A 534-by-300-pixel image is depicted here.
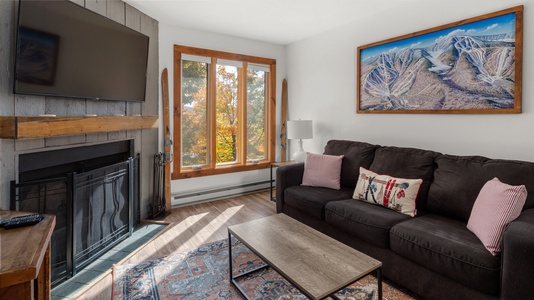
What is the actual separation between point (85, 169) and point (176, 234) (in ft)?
3.49

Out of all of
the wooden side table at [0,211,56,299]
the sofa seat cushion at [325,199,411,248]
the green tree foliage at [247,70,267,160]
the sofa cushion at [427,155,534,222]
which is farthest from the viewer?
the green tree foliage at [247,70,267,160]

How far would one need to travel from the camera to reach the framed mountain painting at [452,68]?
7.31ft

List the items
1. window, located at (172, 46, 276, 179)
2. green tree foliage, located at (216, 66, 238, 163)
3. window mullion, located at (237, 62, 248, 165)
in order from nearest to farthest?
window, located at (172, 46, 276, 179)
green tree foliage, located at (216, 66, 238, 163)
window mullion, located at (237, 62, 248, 165)

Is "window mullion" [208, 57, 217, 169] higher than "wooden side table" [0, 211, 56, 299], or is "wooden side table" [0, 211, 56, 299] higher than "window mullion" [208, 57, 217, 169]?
"window mullion" [208, 57, 217, 169]

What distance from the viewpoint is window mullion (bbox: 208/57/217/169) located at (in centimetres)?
395

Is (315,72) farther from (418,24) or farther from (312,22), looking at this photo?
(418,24)

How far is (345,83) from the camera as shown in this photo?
3.66 meters

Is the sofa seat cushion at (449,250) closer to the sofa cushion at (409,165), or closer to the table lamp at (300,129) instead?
the sofa cushion at (409,165)

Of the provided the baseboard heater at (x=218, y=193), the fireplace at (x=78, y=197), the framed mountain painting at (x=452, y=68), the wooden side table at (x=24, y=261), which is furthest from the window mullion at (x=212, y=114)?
the wooden side table at (x=24, y=261)

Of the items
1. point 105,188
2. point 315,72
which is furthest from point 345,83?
point 105,188

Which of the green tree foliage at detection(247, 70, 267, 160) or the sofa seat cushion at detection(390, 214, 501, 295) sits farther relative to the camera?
the green tree foliage at detection(247, 70, 267, 160)

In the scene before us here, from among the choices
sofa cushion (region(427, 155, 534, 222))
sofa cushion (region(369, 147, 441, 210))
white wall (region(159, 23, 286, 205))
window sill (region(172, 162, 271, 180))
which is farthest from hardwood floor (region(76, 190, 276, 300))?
sofa cushion (region(427, 155, 534, 222))

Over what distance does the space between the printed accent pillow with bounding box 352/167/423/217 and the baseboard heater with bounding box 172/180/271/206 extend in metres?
2.14

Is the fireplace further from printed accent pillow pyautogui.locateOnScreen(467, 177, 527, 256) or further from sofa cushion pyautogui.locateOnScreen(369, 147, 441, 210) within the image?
printed accent pillow pyautogui.locateOnScreen(467, 177, 527, 256)
